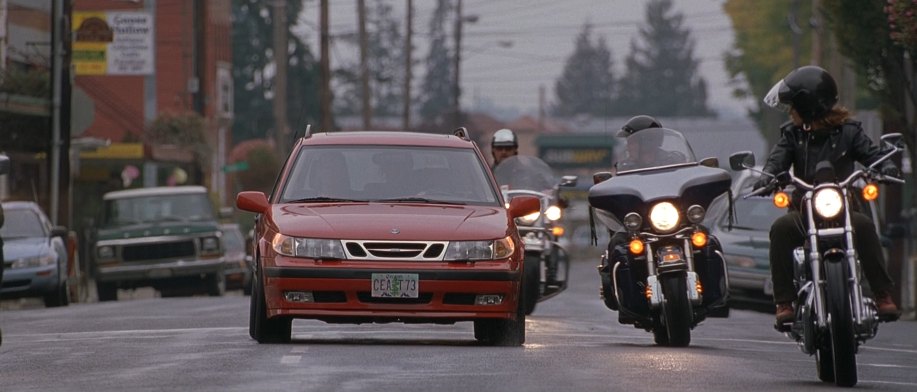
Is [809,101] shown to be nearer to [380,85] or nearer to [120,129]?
[120,129]

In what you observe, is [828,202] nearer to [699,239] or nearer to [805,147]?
[805,147]

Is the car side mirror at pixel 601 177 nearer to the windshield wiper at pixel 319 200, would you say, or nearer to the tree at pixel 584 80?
the windshield wiper at pixel 319 200

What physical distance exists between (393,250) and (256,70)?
8884 centimetres

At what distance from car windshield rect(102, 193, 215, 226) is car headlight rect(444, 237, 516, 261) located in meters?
20.6

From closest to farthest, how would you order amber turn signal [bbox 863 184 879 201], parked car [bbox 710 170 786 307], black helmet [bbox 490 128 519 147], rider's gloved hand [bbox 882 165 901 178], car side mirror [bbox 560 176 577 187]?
amber turn signal [bbox 863 184 879 201], rider's gloved hand [bbox 882 165 901 178], car side mirror [bbox 560 176 577 187], black helmet [bbox 490 128 519 147], parked car [bbox 710 170 786 307]

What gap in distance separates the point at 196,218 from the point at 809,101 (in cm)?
2340

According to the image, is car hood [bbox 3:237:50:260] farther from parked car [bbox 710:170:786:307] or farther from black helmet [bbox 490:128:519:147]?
parked car [bbox 710:170:786:307]

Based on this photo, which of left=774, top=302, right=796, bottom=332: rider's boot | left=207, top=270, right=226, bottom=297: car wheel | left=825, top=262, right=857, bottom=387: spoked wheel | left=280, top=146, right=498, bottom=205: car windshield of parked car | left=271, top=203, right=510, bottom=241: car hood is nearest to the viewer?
left=825, top=262, right=857, bottom=387: spoked wheel

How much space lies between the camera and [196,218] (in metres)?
33.8

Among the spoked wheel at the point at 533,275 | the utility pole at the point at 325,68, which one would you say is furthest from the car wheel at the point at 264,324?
the utility pole at the point at 325,68

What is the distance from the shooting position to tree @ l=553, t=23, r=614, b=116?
18475 centimetres

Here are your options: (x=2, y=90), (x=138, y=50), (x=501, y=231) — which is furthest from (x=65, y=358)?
(x=138, y=50)

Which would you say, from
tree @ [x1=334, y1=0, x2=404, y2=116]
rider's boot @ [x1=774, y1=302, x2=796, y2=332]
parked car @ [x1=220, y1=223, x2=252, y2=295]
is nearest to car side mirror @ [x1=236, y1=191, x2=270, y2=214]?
rider's boot @ [x1=774, y1=302, x2=796, y2=332]

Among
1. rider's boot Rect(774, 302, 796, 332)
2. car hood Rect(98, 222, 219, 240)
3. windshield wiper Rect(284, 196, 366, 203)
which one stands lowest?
car hood Rect(98, 222, 219, 240)
